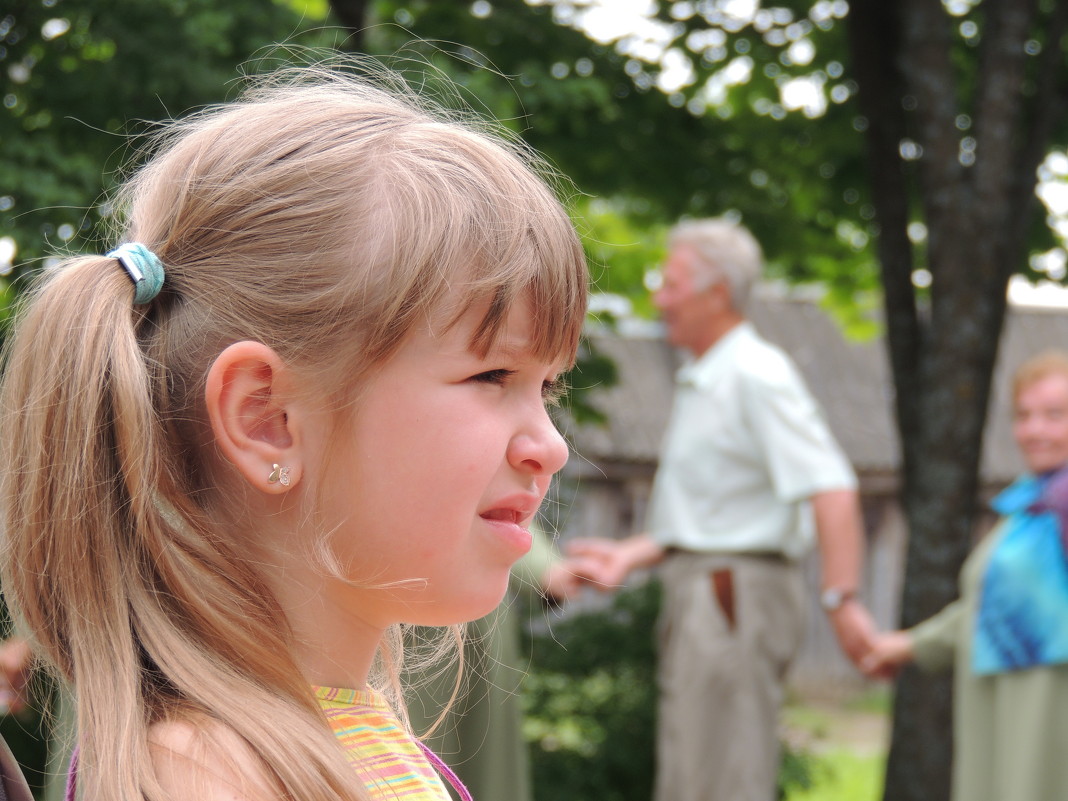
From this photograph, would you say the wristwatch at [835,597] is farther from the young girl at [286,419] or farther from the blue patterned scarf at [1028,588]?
the young girl at [286,419]

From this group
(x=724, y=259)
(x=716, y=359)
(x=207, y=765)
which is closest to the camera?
(x=207, y=765)

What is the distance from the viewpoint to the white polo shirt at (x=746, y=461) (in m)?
4.37

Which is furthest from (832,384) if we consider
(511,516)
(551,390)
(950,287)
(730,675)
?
(511,516)

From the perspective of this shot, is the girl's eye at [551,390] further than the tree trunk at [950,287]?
No

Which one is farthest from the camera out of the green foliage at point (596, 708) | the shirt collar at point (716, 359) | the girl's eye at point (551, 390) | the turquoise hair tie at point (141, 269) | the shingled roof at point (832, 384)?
the shingled roof at point (832, 384)

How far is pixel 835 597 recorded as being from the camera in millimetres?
4621

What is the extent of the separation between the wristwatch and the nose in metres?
3.52

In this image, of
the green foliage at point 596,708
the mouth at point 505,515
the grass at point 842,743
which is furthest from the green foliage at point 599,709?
the mouth at point 505,515

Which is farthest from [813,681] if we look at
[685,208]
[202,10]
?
[202,10]

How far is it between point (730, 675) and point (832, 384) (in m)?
13.5

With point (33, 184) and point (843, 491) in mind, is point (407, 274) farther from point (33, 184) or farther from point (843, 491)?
point (843, 491)

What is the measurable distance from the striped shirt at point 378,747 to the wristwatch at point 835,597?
3.42 metres

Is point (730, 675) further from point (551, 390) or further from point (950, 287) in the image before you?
point (551, 390)

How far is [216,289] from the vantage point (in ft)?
4.16
